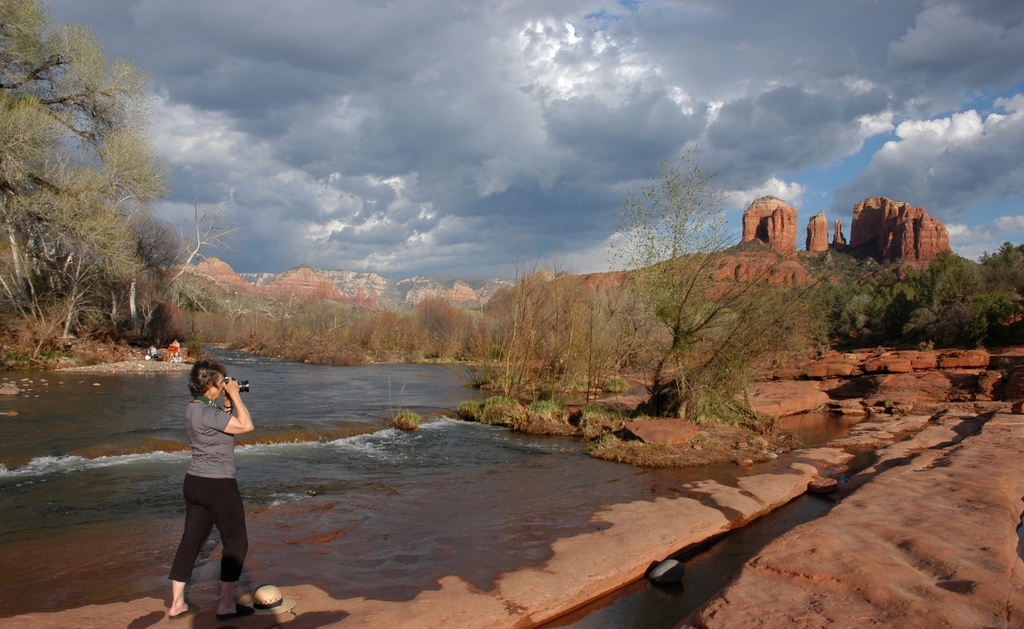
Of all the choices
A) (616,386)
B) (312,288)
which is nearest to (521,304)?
(616,386)

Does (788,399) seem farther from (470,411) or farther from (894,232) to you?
(894,232)

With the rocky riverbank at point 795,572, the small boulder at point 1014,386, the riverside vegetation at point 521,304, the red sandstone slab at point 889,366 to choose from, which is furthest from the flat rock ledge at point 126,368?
the small boulder at point 1014,386

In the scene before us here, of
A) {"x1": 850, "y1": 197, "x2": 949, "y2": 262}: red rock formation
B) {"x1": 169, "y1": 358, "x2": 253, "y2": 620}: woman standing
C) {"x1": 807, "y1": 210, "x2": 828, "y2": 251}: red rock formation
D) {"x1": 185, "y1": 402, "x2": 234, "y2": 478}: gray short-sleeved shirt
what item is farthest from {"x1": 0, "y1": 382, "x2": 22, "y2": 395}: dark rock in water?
{"x1": 807, "y1": 210, "x2": 828, "y2": 251}: red rock formation

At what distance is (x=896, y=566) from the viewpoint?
4.77 m

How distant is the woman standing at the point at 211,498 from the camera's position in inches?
173

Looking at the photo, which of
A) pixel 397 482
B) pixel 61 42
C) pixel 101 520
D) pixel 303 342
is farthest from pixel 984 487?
pixel 303 342

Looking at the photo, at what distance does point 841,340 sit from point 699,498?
3825 centimetres

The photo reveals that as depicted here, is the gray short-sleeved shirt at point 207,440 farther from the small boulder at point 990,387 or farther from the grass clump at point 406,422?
the small boulder at point 990,387

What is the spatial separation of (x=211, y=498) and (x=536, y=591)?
109 inches

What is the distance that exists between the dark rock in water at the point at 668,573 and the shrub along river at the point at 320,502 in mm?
124

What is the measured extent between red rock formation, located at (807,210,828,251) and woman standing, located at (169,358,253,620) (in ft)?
364

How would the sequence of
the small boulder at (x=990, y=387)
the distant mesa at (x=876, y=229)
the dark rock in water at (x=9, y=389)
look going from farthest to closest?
the distant mesa at (x=876, y=229), the small boulder at (x=990, y=387), the dark rock in water at (x=9, y=389)

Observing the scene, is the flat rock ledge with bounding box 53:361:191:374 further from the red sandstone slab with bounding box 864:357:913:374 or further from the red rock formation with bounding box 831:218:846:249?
the red rock formation with bounding box 831:218:846:249

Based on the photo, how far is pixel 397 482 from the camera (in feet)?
31.6
